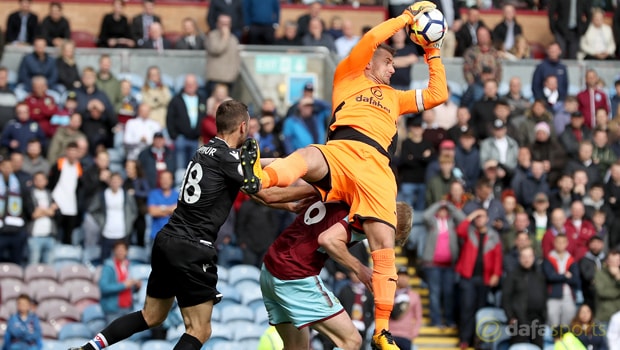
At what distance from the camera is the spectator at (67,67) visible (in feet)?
59.3

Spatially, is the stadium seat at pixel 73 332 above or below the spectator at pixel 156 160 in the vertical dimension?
below

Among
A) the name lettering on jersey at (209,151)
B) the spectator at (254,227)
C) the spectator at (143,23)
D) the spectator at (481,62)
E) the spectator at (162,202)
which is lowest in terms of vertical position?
the spectator at (254,227)

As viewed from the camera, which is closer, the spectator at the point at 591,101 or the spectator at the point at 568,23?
the spectator at the point at 591,101

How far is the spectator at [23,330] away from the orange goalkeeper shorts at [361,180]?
575cm

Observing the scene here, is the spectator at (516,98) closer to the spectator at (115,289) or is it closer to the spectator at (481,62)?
the spectator at (481,62)

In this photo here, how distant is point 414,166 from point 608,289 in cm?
313

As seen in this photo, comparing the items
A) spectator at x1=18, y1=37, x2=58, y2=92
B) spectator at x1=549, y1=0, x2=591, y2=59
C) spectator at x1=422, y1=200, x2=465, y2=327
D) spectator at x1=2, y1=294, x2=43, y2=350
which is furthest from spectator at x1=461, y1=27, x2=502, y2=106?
spectator at x1=2, y1=294, x2=43, y2=350

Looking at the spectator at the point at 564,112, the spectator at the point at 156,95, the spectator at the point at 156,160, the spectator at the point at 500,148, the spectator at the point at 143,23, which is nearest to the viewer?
the spectator at the point at 156,160

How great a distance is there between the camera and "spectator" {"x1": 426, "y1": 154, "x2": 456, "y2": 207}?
16.7 m

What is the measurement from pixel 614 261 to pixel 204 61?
7191mm

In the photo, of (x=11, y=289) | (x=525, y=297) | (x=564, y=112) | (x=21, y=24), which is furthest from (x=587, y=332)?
(x=21, y=24)

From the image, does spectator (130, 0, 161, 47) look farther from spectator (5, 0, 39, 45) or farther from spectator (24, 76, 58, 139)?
spectator (24, 76, 58, 139)

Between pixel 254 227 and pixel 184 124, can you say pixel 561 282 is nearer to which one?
pixel 254 227

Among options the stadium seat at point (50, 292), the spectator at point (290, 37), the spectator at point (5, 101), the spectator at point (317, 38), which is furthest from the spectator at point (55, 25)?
the stadium seat at point (50, 292)
